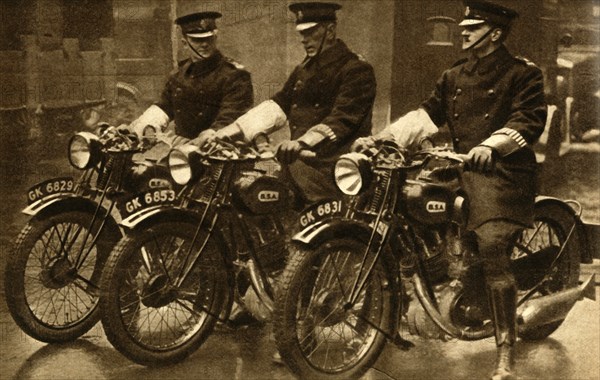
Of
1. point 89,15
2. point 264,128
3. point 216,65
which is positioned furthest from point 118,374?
point 89,15

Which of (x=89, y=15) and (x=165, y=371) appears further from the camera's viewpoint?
(x=89, y=15)

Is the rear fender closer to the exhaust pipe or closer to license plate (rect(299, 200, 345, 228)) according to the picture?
the exhaust pipe

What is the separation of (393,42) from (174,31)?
1.43 m

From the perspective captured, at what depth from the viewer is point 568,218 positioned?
180 inches

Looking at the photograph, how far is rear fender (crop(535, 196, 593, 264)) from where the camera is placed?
178 inches

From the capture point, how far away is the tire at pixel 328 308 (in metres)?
3.82

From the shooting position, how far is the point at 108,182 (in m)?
4.51

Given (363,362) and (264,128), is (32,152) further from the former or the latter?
(363,362)

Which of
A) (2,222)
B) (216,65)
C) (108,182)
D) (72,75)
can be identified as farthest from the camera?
(2,222)

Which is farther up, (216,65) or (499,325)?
(216,65)

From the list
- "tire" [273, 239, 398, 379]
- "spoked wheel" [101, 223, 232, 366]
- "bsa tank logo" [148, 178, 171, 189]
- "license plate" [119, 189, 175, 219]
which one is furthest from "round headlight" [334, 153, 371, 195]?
"bsa tank logo" [148, 178, 171, 189]

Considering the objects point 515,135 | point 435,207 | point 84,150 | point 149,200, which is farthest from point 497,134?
point 84,150

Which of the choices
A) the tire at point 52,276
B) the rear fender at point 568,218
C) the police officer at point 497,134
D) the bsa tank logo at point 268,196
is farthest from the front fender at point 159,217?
the rear fender at point 568,218

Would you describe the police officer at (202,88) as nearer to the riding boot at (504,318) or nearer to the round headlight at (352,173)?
the round headlight at (352,173)
